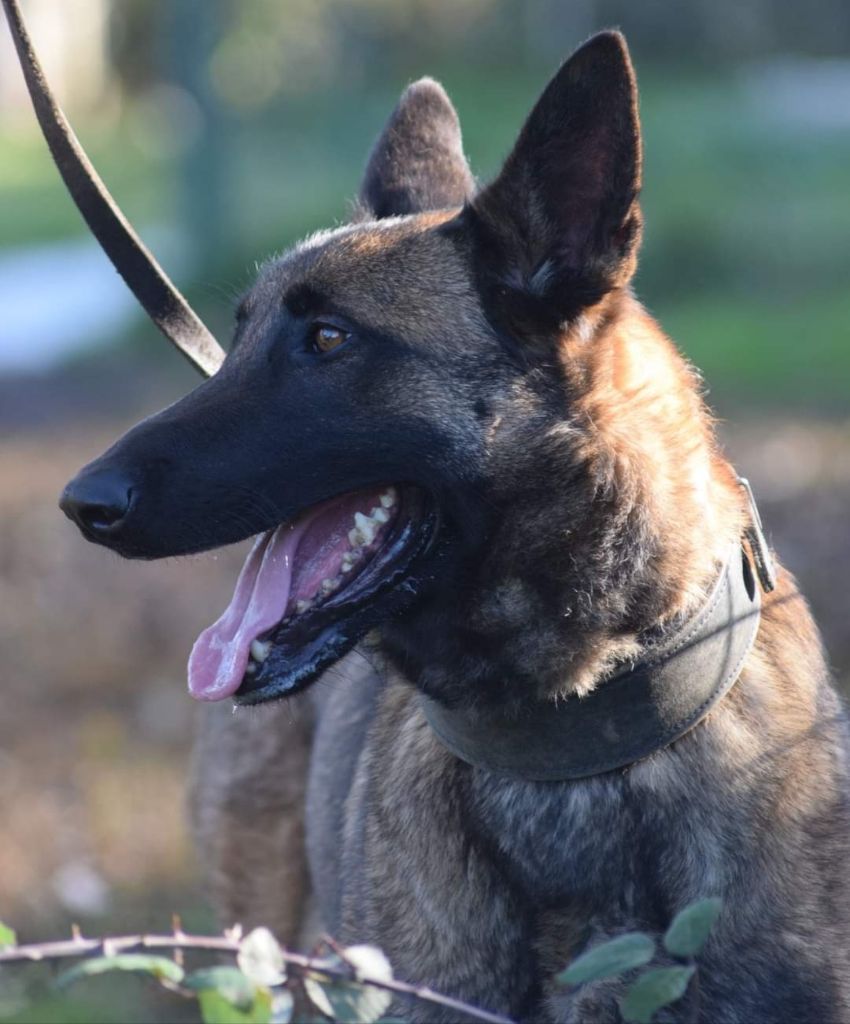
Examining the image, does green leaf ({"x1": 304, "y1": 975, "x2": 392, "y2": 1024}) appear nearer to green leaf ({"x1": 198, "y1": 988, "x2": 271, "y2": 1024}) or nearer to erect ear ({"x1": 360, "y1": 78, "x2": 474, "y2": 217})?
green leaf ({"x1": 198, "y1": 988, "x2": 271, "y2": 1024})

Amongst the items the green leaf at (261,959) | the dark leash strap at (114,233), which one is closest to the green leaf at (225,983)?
the green leaf at (261,959)

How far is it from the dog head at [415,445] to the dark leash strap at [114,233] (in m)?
0.39

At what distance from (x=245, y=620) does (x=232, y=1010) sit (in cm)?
103

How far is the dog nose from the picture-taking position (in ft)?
8.39

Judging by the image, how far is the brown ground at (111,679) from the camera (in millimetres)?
4527

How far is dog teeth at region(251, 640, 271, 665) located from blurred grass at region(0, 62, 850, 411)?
834cm

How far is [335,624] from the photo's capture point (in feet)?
8.46

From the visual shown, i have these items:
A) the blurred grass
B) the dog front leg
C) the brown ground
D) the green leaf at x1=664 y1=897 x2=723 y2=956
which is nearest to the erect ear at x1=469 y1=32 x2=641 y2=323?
the green leaf at x1=664 y1=897 x2=723 y2=956

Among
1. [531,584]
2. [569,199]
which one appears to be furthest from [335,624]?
[569,199]

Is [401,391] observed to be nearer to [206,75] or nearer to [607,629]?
[607,629]

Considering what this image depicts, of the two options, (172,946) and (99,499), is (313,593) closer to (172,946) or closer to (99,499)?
(99,499)

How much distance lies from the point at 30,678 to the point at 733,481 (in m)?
3.70

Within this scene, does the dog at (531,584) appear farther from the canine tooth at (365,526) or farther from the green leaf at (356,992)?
the green leaf at (356,992)

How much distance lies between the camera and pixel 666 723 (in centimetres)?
250
